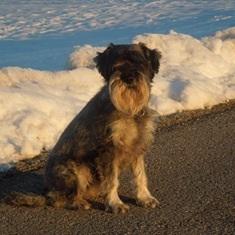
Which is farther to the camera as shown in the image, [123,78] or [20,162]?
[20,162]

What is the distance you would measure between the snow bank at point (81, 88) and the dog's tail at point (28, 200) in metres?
1.15

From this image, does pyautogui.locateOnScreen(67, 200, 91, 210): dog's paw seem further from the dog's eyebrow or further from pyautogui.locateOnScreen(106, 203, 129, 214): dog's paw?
the dog's eyebrow

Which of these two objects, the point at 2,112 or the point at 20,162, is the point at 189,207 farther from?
the point at 2,112

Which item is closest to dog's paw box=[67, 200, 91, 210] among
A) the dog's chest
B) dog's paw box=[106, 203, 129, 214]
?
dog's paw box=[106, 203, 129, 214]

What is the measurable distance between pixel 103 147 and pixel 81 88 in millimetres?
3781

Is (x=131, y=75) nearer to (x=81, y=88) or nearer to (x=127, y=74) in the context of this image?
(x=127, y=74)

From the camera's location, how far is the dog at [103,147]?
5.59 m

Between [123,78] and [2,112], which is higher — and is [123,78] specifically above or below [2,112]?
above

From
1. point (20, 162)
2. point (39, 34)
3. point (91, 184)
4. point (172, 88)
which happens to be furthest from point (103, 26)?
point (91, 184)

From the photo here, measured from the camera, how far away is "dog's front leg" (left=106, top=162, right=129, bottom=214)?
571 centimetres

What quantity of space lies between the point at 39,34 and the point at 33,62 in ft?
14.1

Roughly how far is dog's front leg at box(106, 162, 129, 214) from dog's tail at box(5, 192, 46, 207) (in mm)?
530

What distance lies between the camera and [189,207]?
Answer: 568cm

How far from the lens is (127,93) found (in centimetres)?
540
